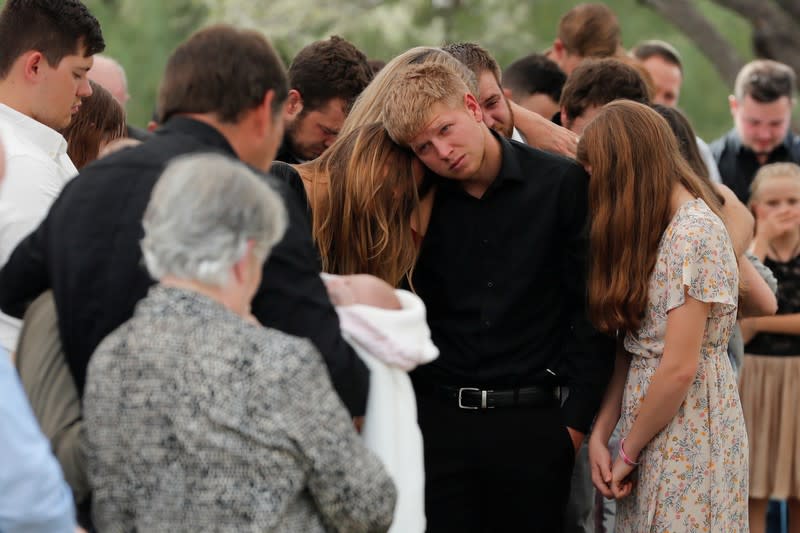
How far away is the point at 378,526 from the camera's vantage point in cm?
219

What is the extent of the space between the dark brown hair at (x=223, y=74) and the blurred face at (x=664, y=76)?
5.11 metres

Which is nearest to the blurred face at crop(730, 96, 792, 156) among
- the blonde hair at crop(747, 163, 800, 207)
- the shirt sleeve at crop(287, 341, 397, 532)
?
the blonde hair at crop(747, 163, 800, 207)

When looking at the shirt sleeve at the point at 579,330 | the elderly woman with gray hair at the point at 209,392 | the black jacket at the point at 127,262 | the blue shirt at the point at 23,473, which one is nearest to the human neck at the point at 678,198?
the shirt sleeve at the point at 579,330

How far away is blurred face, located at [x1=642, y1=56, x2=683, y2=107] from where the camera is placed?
7105 mm

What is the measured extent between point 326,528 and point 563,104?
278 cm

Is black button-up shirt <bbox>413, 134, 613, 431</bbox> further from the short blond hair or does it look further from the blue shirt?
the blue shirt

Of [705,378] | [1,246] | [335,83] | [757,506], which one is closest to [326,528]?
[1,246]

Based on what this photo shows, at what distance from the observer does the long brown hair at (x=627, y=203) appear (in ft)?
11.1

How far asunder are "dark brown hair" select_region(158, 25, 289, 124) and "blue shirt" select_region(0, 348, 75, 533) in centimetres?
65

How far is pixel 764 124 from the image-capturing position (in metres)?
6.53

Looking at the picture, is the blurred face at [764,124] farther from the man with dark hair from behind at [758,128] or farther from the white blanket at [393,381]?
the white blanket at [393,381]

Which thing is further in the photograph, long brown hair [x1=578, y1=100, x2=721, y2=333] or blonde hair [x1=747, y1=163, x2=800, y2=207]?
blonde hair [x1=747, y1=163, x2=800, y2=207]

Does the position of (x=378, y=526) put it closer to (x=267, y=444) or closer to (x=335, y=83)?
(x=267, y=444)

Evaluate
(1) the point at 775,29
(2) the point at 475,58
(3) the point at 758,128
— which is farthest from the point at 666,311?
(1) the point at 775,29
